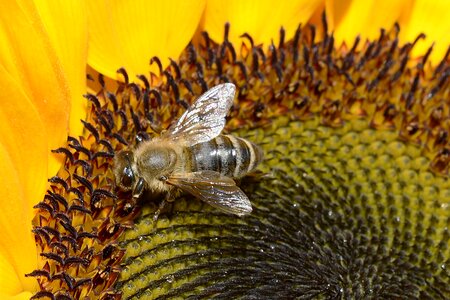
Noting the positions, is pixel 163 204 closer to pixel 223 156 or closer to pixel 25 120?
pixel 223 156

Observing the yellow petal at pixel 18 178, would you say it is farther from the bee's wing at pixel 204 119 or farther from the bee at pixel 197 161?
the bee's wing at pixel 204 119

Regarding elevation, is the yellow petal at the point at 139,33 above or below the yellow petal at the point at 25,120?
above

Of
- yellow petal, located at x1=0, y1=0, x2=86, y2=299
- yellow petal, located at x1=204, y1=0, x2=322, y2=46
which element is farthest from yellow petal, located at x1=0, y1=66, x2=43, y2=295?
yellow petal, located at x1=204, y1=0, x2=322, y2=46

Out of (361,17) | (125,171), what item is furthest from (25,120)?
(361,17)

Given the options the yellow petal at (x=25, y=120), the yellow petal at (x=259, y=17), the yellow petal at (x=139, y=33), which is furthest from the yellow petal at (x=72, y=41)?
the yellow petal at (x=259, y=17)

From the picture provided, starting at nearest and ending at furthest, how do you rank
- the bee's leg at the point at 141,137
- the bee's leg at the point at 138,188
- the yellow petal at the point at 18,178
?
1. the yellow petal at the point at 18,178
2. the bee's leg at the point at 138,188
3. the bee's leg at the point at 141,137

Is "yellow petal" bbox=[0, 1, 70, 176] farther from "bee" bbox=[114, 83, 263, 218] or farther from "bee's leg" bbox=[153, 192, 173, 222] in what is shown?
"bee's leg" bbox=[153, 192, 173, 222]

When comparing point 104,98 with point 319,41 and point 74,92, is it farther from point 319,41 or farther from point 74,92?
point 319,41
